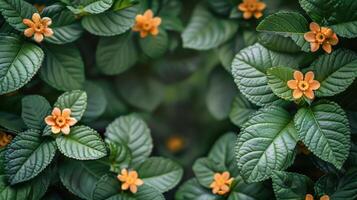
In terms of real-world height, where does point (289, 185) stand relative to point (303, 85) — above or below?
below

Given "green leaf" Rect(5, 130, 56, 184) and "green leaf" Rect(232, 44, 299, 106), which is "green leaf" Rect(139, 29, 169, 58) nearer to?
"green leaf" Rect(232, 44, 299, 106)

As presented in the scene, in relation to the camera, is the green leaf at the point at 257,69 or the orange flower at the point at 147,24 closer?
→ the green leaf at the point at 257,69

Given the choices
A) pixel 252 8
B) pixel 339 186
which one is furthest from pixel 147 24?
pixel 339 186

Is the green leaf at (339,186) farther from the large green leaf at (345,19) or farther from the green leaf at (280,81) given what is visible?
the large green leaf at (345,19)

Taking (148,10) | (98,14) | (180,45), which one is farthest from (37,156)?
(180,45)

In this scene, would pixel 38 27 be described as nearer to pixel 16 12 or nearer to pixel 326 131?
pixel 16 12

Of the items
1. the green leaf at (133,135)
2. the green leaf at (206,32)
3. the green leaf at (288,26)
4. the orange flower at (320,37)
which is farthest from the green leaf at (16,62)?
the orange flower at (320,37)

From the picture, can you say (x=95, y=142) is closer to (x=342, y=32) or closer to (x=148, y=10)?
(x=148, y=10)

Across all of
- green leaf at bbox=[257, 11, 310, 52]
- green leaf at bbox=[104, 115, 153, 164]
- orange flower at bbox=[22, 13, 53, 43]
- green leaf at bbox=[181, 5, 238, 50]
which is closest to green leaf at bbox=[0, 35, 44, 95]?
orange flower at bbox=[22, 13, 53, 43]
